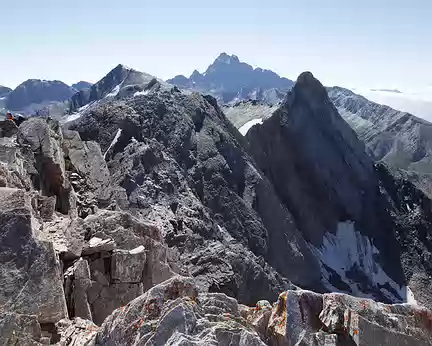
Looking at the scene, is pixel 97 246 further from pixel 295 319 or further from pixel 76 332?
pixel 295 319

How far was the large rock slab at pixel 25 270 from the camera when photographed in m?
14.7

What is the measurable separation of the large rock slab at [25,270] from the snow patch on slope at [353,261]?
5736 cm

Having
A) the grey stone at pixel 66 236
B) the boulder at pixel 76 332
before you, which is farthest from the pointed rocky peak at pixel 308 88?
the boulder at pixel 76 332

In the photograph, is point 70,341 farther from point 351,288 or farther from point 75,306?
point 351,288

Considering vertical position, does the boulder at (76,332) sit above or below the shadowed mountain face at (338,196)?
above

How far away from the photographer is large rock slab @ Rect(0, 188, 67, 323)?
579 inches

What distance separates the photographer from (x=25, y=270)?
15.2 meters

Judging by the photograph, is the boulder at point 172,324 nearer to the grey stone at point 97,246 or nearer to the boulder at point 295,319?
the boulder at point 295,319

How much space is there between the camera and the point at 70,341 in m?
14.0

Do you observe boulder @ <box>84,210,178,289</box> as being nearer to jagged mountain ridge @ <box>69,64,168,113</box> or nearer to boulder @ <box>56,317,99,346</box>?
boulder @ <box>56,317,99,346</box>

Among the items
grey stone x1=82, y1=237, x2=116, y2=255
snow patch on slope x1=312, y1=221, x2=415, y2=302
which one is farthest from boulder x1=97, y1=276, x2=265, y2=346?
snow patch on slope x1=312, y1=221, x2=415, y2=302

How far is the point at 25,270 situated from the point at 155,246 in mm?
9946

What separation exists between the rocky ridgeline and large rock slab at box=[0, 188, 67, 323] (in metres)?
0.03

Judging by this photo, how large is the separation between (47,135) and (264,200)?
122 feet
